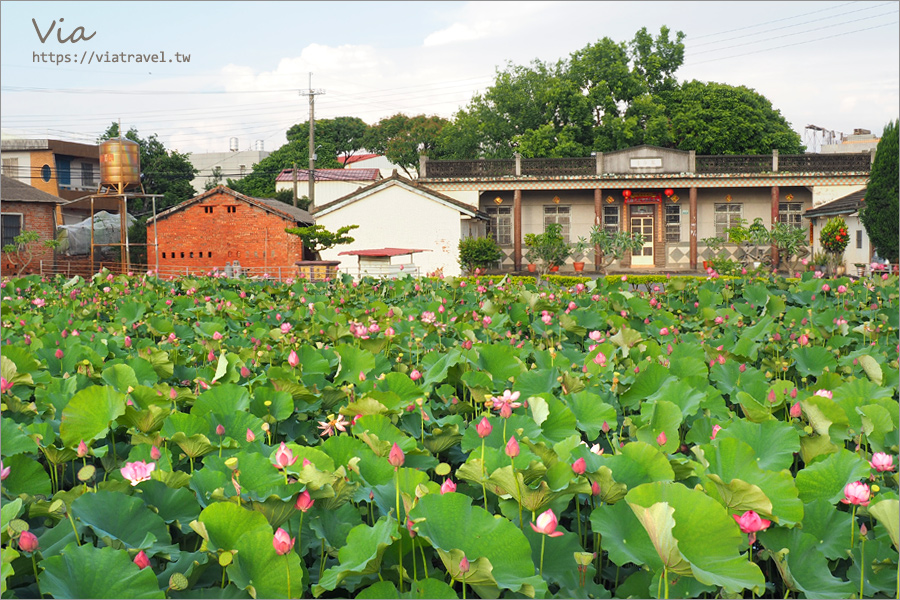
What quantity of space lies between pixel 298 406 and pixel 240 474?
3.51 feet

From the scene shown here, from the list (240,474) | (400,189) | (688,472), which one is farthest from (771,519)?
(400,189)

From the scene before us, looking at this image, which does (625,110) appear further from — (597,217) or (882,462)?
(882,462)

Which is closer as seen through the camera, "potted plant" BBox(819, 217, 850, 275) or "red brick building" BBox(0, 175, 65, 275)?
"potted plant" BBox(819, 217, 850, 275)

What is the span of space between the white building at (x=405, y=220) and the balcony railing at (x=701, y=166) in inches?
76.4

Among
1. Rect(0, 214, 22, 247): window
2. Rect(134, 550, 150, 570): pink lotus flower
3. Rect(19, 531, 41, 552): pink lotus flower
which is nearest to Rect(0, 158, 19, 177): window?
Rect(0, 214, 22, 247): window

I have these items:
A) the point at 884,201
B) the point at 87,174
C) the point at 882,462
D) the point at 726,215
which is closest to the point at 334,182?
the point at 87,174

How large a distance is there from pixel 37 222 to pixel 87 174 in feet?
43.6

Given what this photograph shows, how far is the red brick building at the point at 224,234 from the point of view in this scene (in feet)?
91.2

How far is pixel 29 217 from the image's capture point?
1082 inches

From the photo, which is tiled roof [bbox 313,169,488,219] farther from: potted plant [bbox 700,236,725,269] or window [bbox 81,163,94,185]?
window [bbox 81,163,94,185]

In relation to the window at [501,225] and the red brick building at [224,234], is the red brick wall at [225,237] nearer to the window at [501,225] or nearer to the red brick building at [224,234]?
the red brick building at [224,234]

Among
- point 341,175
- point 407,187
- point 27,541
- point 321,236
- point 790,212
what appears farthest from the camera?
point 341,175

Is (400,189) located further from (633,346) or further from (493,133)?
(633,346)

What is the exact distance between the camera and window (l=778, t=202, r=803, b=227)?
94.3ft
